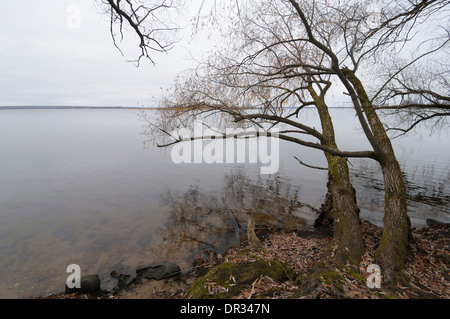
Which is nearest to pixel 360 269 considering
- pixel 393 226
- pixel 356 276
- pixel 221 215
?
pixel 356 276

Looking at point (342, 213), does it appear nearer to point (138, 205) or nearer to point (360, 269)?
point (360, 269)

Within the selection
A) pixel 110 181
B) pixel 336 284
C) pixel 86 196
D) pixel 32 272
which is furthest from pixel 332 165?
pixel 110 181

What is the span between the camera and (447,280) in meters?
4.71

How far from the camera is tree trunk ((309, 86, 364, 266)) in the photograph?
5688 mm

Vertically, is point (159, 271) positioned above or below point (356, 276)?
below

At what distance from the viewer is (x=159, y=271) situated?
272 inches

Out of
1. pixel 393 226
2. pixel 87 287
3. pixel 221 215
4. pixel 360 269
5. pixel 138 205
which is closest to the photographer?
pixel 360 269

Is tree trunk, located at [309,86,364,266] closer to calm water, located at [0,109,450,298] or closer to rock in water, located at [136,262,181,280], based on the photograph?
calm water, located at [0,109,450,298]

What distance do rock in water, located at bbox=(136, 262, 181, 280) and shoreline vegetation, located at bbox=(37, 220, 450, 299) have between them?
6.4 inches

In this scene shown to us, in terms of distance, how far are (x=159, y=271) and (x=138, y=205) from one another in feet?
21.6

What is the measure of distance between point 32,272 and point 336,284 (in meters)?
8.61

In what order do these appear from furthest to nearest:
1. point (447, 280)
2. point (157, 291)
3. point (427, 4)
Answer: point (157, 291)
point (427, 4)
point (447, 280)

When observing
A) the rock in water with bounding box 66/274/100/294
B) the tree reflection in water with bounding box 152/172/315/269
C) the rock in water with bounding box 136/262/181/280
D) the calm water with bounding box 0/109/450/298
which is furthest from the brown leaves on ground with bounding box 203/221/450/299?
the rock in water with bounding box 66/274/100/294

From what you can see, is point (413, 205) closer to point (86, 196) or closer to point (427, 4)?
point (427, 4)
